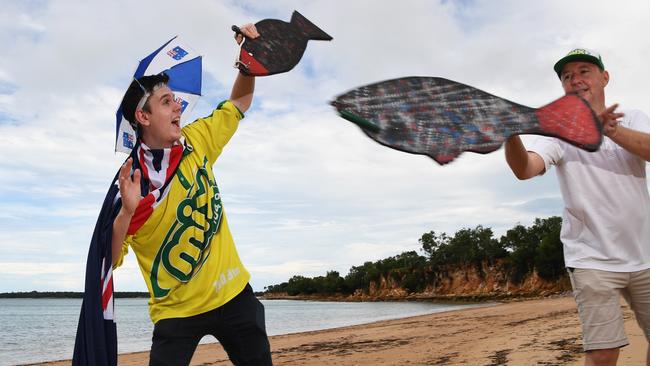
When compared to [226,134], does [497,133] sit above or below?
below

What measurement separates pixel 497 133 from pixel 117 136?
1.83 metres

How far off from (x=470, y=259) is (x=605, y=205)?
74844 mm

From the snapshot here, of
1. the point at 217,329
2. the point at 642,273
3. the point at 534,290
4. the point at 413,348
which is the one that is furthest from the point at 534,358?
the point at 534,290

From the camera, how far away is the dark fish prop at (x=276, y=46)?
104 inches

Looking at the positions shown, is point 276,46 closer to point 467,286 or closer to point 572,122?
point 572,122

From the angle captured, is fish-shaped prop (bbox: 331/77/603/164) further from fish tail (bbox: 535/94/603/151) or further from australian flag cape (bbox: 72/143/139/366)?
australian flag cape (bbox: 72/143/139/366)

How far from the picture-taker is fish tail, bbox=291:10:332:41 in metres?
2.71

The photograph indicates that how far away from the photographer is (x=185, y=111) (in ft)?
9.48

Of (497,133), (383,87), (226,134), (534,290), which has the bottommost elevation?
(534,290)

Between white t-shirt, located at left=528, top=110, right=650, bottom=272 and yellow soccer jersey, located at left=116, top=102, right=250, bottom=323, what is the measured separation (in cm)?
161

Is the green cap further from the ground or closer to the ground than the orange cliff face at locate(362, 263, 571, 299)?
further from the ground

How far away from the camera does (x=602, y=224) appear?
2.54 metres

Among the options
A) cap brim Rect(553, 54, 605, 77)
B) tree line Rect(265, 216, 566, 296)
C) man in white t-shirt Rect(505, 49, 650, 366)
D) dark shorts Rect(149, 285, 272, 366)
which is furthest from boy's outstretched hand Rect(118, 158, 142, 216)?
tree line Rect(265, 216, 566, 296)

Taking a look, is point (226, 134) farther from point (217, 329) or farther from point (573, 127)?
point (573, 127)
